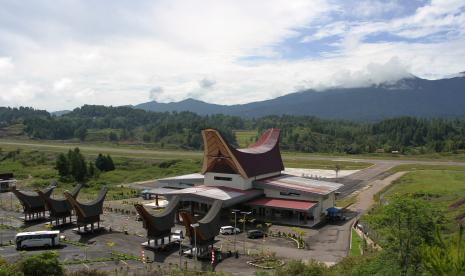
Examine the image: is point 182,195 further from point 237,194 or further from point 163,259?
point 163,259

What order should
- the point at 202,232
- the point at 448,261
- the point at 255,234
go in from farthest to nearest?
the point at 255,234 → the point at 202,232 → the point at 448,261

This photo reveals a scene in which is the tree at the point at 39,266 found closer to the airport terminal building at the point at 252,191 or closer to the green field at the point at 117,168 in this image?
the airport terminal building at the point at 252,191

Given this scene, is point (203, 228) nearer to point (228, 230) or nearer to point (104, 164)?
point (228, 230)

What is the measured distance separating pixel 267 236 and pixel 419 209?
19.9 meters

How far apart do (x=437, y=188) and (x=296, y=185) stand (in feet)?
81.9

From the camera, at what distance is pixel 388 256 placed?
84.3 ft

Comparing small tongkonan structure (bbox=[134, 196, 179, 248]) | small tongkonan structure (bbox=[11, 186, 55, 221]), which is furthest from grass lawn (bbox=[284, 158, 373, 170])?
small tongkonan structure (bbox=[134, 196, 179, 248])

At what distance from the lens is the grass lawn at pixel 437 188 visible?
4924 cm

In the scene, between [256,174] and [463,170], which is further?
[463,170]

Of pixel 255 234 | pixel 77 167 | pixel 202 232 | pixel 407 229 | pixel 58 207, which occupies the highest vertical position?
pixel 407 229

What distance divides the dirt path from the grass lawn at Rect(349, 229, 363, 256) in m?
12.1

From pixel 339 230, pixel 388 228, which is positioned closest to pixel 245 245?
pixel 339 230

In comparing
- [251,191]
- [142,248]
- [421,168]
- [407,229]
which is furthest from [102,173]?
[407,229]

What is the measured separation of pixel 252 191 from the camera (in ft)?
179
